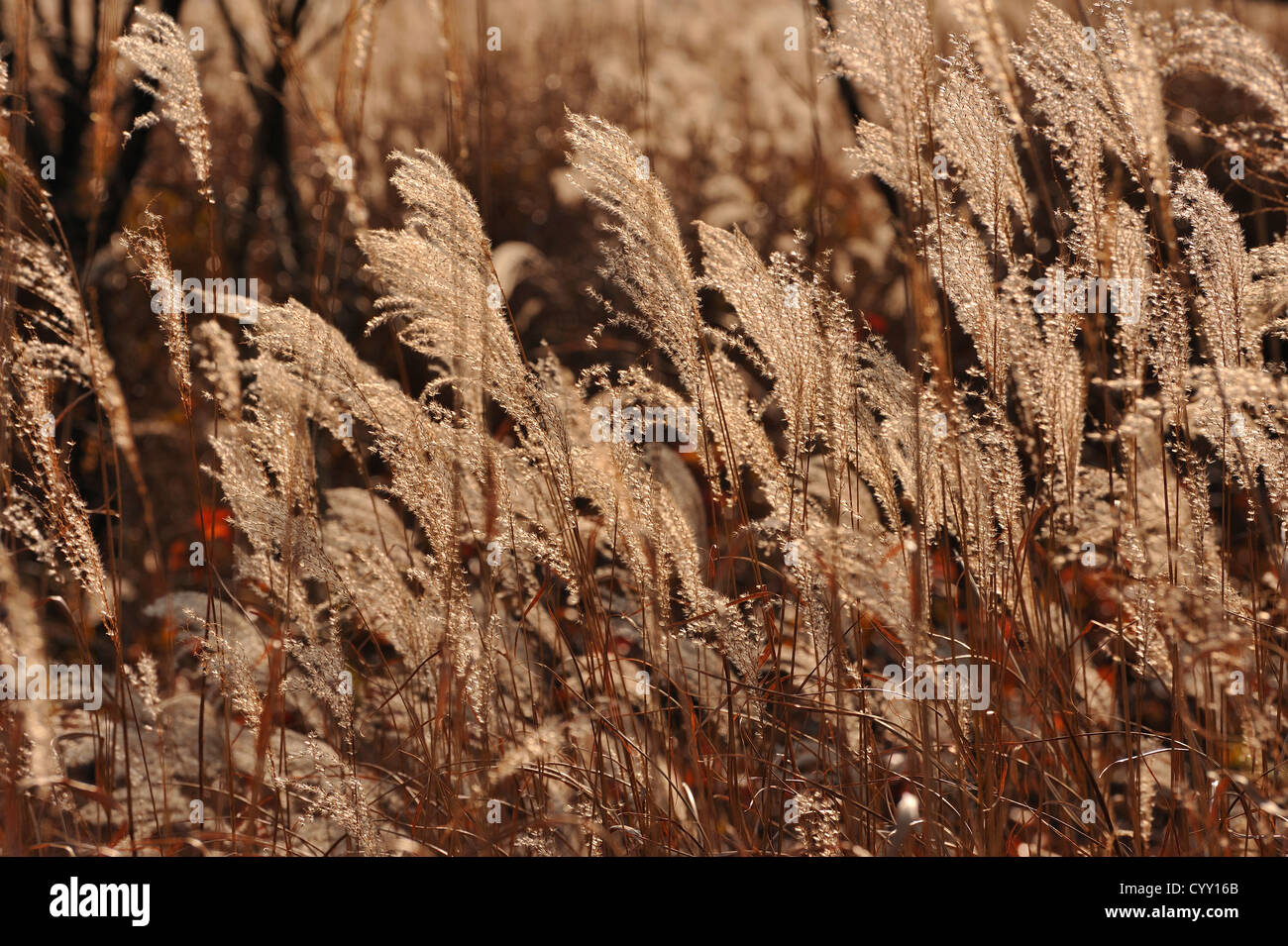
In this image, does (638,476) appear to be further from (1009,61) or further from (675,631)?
(1009,61)

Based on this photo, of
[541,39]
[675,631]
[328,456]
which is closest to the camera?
[675,631]

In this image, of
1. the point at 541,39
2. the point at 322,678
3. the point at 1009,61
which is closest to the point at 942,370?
the point at 1009,61

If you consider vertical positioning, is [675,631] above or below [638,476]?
below

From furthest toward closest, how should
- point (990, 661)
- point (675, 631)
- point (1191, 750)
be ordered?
point (675, 631)
point (990, 661)
point (1191, 750)

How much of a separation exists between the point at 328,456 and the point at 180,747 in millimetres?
2233

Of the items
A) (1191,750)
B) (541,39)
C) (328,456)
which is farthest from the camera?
(541,39)

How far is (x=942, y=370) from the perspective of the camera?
1.32 metres

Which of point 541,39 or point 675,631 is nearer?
point 675,631

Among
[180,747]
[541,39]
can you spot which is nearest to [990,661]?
[180,747]

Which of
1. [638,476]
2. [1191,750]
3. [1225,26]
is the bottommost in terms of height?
[1191,750]

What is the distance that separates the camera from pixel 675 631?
1617 millimetres

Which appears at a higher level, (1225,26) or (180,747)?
(1225,26)
